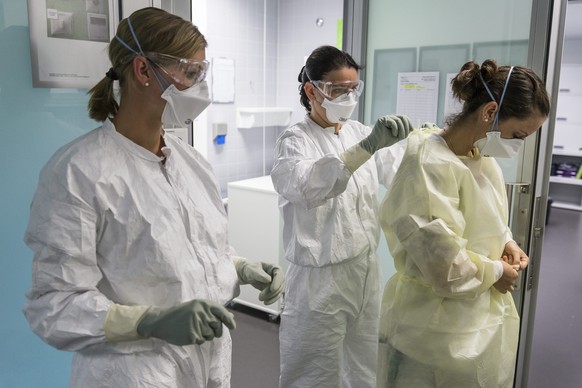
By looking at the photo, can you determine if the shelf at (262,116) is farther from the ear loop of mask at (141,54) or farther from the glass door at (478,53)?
the ear loop of mask at (141,54)

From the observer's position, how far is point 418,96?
2150mm

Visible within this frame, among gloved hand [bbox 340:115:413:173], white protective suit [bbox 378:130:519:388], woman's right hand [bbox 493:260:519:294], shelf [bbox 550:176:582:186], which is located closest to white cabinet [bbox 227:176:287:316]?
gloved hand [bbox 340:115:413:173]

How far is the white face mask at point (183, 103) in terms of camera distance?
44.8 inches

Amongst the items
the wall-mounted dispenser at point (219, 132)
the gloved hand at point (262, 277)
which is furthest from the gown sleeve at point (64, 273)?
the wall-mounted dispenser at point (219, 132)

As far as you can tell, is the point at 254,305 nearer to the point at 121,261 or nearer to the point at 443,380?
the point at 443,380

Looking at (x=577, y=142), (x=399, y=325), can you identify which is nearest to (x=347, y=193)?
(x=399, y=325)

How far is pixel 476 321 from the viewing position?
139cm

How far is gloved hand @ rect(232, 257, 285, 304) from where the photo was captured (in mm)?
1317

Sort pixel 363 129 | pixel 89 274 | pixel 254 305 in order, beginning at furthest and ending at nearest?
pixel 254 305, pixel 363 129, pixel 89 274

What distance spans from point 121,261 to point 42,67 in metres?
0.67

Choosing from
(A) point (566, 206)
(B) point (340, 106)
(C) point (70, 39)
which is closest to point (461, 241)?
(B) point (340, 106)

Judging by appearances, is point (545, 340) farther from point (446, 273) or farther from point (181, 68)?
point (181, 68)

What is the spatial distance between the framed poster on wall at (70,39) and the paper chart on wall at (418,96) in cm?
124

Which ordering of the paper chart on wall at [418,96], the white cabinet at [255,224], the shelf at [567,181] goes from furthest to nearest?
the shelf at [567,181] < the white cabinet at [255,224] < the paper chart on wall at [418,96]
